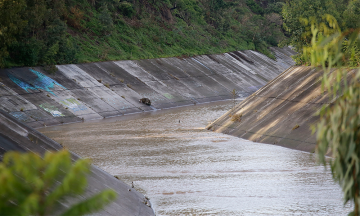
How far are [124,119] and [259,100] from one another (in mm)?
Result: 10588

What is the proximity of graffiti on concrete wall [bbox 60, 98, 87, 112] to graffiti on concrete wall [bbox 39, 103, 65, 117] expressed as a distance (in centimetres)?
114

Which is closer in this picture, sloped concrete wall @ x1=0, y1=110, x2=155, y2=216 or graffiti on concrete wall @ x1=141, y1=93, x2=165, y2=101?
sloped concrete wall @ x1=0, y1=110, x2=155, y2=216

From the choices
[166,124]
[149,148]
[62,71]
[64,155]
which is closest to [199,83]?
[62,71]

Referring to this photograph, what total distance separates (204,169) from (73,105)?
19.0 m

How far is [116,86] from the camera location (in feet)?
134

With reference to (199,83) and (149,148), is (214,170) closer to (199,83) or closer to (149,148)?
(149,148)

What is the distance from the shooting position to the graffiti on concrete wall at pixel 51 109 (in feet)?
109

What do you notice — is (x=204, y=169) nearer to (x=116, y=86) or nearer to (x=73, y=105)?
(x=73, y=105)

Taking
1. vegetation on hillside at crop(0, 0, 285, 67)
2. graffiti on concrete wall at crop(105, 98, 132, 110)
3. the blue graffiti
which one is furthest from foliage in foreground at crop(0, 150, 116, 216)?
graffiti on concrete wall at crop(105, 98, 132, 110)

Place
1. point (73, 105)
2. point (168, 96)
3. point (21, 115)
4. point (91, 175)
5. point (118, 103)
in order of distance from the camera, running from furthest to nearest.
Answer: point (168, 96), point (118, 103), point (73, 105), point (21, 115), point (91, 175)

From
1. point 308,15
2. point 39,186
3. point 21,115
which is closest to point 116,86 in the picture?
point 21,115

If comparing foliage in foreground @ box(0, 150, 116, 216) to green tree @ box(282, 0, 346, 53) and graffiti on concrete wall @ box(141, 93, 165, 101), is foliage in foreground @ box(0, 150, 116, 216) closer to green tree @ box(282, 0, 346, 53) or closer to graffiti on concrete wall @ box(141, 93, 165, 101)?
green tree @ box(282, 0, 346, 53)

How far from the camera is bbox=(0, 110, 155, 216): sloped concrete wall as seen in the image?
11867 millimetres

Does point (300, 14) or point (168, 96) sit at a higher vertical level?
point (300, 14)
